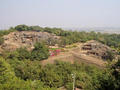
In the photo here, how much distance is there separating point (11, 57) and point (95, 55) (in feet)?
43.4

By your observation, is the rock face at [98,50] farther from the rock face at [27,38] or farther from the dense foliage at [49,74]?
the rock face at [27,38]

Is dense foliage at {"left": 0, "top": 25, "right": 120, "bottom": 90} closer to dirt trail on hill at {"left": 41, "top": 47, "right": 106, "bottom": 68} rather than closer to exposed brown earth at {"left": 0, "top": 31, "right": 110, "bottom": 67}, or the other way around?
dirt trail on hill at {"left": 41, "top": 47, "right": 106, "bottom": 68}

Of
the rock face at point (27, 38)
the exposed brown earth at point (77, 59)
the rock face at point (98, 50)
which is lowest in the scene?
the exposed brown earth at point (77, 59)

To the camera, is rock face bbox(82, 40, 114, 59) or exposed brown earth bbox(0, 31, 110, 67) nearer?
exposed brown earth bbox(0, 31, 110, 67)

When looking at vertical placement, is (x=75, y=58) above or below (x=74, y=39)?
below

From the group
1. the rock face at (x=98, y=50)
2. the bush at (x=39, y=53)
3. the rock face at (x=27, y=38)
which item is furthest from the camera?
the rock face at (x=27, y=38)

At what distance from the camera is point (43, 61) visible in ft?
57.1

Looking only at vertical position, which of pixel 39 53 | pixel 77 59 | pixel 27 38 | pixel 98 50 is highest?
pixel 27 38

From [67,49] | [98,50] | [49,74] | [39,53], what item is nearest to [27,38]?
[67,49]

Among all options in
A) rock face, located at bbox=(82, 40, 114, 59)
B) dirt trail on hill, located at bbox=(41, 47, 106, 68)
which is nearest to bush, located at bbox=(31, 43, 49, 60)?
dirt trail on hill, located at bbox=(41, 47, 106, 68)

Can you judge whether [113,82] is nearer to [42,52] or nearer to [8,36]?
[42,52]

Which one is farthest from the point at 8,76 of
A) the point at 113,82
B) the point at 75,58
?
the point at 75,58

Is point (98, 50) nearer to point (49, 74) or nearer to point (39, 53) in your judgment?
point (39, 53)

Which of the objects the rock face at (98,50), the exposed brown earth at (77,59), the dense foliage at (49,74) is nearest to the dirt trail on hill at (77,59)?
the exposed brown earth at (77,59)
